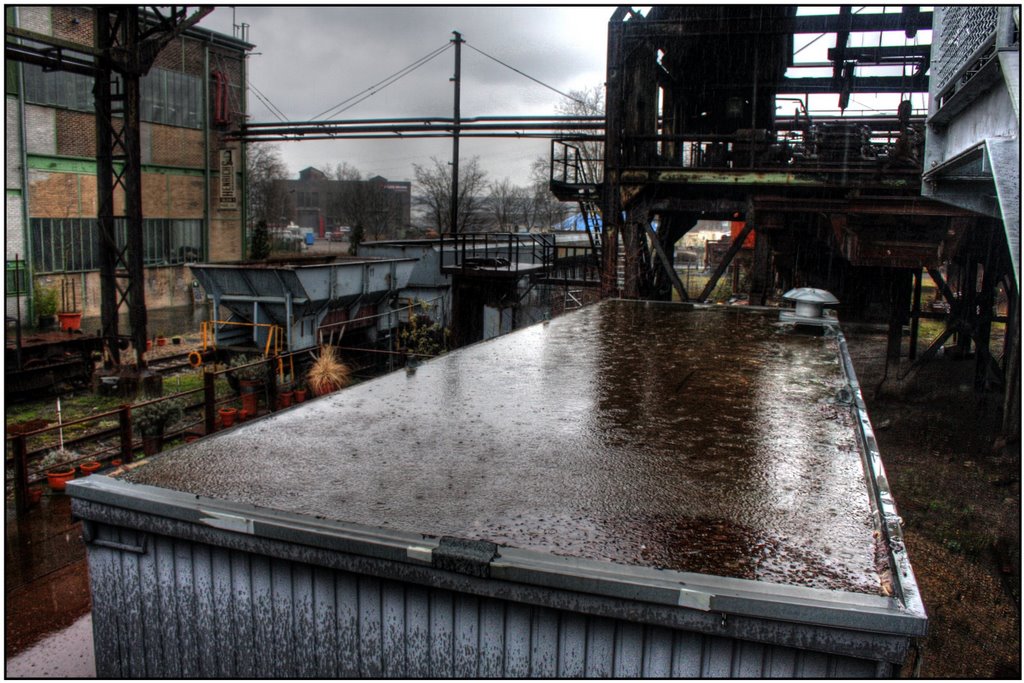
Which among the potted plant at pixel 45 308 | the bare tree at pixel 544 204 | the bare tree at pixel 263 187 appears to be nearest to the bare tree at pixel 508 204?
the bare tree at pixel 544 204

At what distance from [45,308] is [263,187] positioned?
35958 millimetres

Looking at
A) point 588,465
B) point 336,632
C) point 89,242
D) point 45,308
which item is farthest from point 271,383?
point 89,242

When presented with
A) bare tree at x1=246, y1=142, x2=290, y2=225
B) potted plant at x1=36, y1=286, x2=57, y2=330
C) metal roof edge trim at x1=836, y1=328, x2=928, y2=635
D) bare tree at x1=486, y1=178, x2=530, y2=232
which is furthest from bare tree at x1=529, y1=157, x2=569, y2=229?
metal roof edge trim at x1=836, y1=328, x2=928, y2=635

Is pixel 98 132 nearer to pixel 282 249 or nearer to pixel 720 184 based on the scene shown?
pixel 720 184

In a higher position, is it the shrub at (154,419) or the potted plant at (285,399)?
the shrub at (154,419)

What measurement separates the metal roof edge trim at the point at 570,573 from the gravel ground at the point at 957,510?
123 inches

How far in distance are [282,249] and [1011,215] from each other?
44822mm

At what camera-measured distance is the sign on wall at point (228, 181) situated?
27062mm

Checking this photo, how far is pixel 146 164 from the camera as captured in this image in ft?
81.9

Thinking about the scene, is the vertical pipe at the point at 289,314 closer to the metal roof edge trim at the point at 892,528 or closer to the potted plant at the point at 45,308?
the potted plant at the point at 45,308

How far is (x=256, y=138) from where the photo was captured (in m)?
27.0

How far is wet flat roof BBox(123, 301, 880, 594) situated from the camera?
3115mm

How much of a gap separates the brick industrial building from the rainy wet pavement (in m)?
13.9

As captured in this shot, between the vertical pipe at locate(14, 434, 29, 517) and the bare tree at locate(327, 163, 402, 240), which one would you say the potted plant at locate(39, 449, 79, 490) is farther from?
the bare tree at locate(327, 163, 402, 240)
